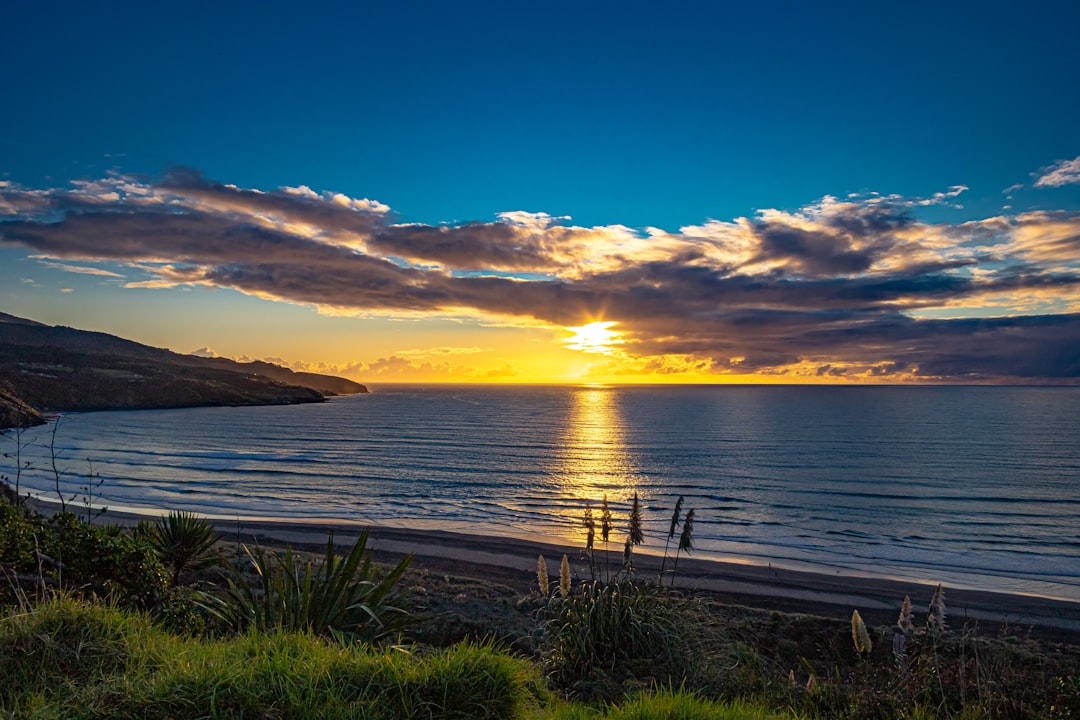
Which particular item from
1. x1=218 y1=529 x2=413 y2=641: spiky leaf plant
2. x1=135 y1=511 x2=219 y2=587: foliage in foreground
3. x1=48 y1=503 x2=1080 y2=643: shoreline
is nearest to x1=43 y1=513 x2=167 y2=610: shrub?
x1=218 y1=529 x2=413 y2=641: spiky leaf plant

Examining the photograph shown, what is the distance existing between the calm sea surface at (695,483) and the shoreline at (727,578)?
1.80 meters

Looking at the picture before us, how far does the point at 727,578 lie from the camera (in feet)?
59.6

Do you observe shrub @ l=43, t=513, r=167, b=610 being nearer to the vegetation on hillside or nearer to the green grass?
the vegetation on hillside

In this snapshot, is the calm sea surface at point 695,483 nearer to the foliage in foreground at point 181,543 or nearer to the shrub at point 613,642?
the shrub at point 613,642

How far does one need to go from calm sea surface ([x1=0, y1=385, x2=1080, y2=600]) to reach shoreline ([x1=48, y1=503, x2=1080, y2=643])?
180cm

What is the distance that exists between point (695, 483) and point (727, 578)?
20257 millimetres

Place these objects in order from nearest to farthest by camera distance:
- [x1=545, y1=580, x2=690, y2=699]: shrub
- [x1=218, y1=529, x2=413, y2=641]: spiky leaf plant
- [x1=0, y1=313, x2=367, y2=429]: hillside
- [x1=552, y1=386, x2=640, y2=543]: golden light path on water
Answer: [x1=218, y1=529, x2=413, y2=641]: spiky leaf plant < [x1=545, y1=580, x2=690, y2=699]: shrub < [x1=552, y1=386, x2=640, y2=543]: golden light path on water < [x1=0, y1=313, x2=367, y2=429]: hillside

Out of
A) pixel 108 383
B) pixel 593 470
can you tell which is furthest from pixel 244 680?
pixel 108 383

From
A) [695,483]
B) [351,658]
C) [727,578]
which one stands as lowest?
[695,483]

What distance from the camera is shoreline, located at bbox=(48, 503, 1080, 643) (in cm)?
1520

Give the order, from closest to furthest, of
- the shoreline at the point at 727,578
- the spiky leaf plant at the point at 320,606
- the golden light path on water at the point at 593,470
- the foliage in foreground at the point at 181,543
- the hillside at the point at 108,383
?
the spiky leaf plant at the point at 320,606 < the foliage in foreground at the point at 181,543 < the shoreline at the point at 727,578 < the golden light path on water at the point at 593,470 < the hillside at the point at 108,383

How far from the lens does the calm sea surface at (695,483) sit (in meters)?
23.1

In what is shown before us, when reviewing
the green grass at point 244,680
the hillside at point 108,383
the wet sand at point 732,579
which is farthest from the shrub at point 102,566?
the hillside at point 108,383

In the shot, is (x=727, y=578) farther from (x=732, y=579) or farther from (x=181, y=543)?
(x=181, y=543)
